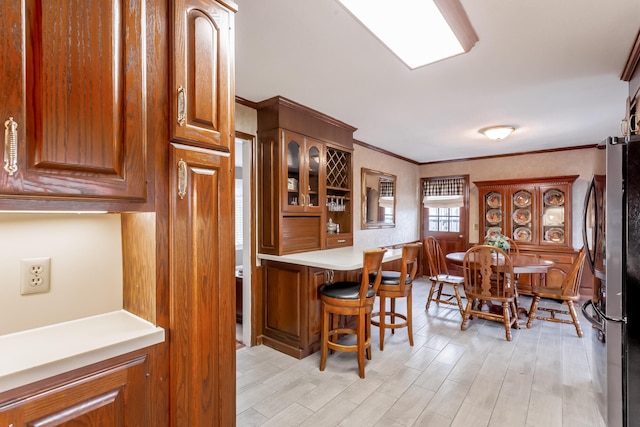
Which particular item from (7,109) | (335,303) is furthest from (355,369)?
(7,109)

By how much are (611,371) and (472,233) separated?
4.47 meters

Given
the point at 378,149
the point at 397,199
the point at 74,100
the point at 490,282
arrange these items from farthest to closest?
1. the point at 397,199
2. the point at 378,149
3. the point at 490,282
4. the point at 74,100

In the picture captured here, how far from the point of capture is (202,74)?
1207mm

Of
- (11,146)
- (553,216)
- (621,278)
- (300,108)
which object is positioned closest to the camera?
(11,146)

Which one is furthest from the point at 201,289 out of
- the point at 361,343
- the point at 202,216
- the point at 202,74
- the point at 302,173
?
the point at 302,173

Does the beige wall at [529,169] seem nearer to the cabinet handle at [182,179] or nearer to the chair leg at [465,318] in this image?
the chair leg at [465,318]

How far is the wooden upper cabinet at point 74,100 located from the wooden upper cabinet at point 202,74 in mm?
118

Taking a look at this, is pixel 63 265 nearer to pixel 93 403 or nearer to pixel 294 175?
pixel 93 403

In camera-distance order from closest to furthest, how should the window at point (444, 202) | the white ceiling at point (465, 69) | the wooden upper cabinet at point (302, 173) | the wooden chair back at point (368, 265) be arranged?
the white ceiling at point (465, 69), the wooden chair back at point (368, 265), the wooden upper cabinet at point (302, 173), the window at point (444, 202)

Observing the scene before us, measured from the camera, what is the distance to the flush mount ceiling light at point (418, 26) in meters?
1.58

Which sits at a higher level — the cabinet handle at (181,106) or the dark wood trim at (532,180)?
the dark wood trim at (532,180)

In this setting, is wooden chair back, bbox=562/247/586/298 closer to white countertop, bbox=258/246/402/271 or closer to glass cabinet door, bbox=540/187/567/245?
glass cabinet door, bbox=540/187/567/245

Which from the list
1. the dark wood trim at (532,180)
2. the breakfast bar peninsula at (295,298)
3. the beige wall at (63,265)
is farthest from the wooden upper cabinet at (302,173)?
the dark wood trim at (532,180)

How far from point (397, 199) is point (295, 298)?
3.37 metres
